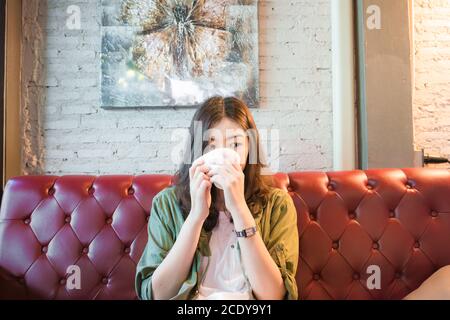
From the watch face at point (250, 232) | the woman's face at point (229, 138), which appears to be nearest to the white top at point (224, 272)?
the watch face at point (250, 232)

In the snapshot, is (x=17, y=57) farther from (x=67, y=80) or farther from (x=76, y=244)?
(x=76, y=244)

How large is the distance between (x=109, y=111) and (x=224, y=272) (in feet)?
Result: 3.84

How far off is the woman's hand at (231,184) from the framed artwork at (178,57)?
2.69ft

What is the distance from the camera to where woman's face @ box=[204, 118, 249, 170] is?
109cm

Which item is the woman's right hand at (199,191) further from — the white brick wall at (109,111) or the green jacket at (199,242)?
the white brick wall at (109,111)

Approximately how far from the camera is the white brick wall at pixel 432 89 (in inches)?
A: 72.5

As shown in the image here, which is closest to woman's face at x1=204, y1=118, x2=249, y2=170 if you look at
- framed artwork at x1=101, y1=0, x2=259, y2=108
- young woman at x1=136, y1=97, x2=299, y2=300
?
young woman at x1=136, y1=97, x2=299, y2=300

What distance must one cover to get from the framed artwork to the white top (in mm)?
884

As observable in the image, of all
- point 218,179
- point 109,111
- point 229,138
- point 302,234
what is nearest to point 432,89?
point 302,234

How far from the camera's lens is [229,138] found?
1.09m

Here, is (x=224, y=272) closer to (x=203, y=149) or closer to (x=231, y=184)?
(x=231, y=184)

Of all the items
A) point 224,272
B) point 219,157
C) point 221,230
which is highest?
point 219,157

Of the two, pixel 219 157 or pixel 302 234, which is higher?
pixel 219 157

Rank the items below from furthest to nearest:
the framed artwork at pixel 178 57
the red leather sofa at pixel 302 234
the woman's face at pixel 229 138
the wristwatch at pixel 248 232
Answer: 1. the framed artwork at pixel 178 57
2. the red leather sofa at pixel 302 234
3. the woman's face at pixel 229 138
4. the wristwatch at pixel 248 232
